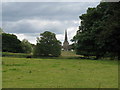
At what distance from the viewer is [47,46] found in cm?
7612

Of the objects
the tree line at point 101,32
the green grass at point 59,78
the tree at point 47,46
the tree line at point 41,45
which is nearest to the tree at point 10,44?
the tree line at point 41,45

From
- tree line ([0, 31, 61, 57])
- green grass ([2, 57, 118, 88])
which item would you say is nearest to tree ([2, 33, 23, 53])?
tree line ([0, 31, 61, 57])

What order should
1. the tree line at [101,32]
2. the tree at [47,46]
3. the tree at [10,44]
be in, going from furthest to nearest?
the tree at [10,44] < the tree at [47,46] < the tree line at [101,32]

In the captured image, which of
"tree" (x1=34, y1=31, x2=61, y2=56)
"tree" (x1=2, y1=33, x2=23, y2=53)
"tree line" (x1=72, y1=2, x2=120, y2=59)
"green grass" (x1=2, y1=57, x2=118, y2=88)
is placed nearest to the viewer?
"green grass" (x1=2, y1=57, x2=118, y2=88)

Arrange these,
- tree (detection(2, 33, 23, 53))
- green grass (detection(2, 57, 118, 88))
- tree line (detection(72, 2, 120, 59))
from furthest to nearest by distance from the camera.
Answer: tree (detection(2, 33, 23, 53)), tree line (detection(72, 2, 120, 59)), green grass (detection(2, 57, 118, 88))

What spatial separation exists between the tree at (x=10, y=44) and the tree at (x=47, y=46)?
9866 mm

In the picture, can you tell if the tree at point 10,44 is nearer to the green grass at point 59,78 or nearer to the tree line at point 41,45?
the tree line at point 41,45

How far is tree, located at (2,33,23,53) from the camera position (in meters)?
81.4

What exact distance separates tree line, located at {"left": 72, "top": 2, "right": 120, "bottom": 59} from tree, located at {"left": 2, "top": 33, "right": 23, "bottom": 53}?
39257 millimetres

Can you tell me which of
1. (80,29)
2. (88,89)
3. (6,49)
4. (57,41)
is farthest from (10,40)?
(88,89)

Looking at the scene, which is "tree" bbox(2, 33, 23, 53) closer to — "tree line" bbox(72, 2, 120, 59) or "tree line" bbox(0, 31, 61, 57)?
"tree line" bbox(0, 31, 61, 57)

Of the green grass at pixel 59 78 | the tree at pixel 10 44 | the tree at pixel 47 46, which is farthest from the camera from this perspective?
the tree at pixel 10 44

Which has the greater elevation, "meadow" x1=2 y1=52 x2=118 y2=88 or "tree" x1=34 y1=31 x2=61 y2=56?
"tree" x1=34 y1=31 x2=61 y2=56

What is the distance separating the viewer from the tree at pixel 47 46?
250ft
